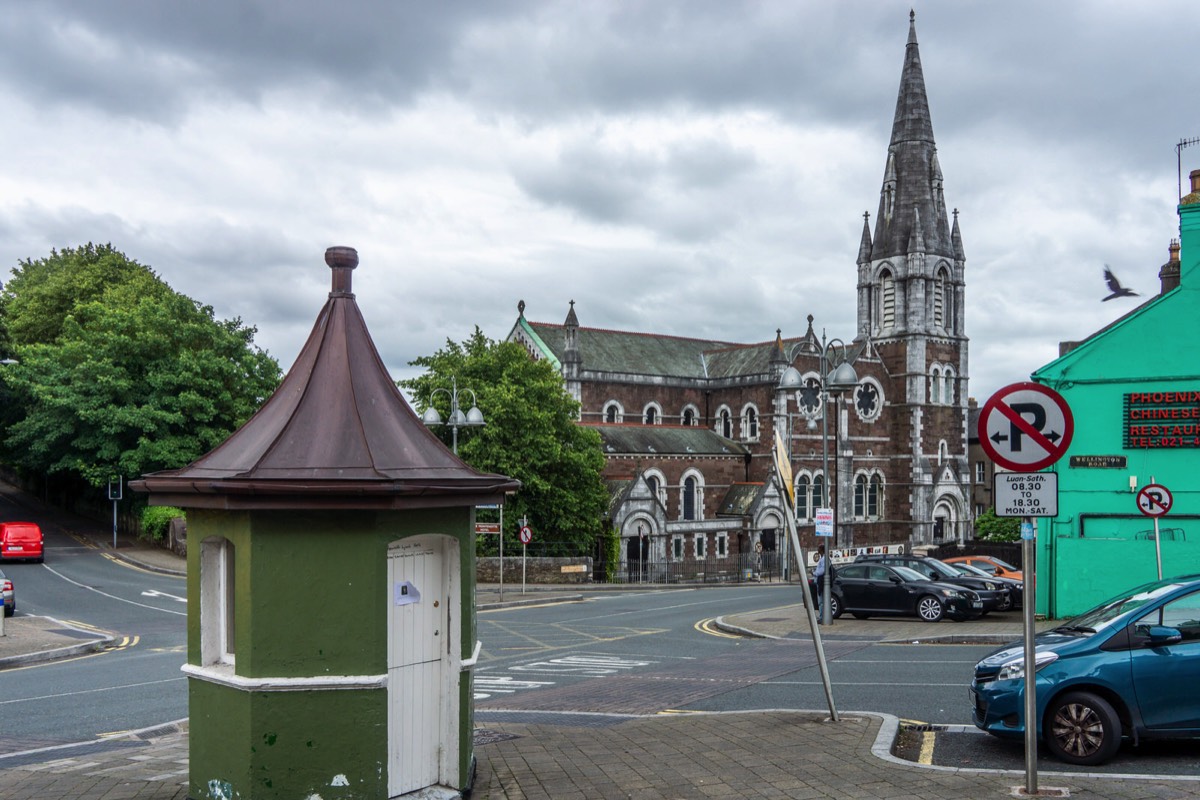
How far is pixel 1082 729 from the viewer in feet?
29.2

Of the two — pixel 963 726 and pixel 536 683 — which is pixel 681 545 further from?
pixel 963 726

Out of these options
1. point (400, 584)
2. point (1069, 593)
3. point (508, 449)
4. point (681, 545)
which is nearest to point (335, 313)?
point (400, 584)

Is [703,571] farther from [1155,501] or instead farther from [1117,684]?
[1117,684]

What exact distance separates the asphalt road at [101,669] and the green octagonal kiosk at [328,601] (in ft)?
16.5

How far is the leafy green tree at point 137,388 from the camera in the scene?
42.7m

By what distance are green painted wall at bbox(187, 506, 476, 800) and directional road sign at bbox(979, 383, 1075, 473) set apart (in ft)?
14.3

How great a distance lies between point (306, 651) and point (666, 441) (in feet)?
173

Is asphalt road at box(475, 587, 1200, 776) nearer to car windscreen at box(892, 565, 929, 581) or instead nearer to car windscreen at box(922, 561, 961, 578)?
car windscreen at box(892, 565, 929, 581)

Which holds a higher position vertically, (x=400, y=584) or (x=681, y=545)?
(x=400, y=584)

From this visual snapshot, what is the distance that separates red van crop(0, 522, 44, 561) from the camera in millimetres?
37906

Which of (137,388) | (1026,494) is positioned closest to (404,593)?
(1026,494)

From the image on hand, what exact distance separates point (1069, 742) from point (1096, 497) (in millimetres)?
14740

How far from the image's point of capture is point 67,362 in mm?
45844

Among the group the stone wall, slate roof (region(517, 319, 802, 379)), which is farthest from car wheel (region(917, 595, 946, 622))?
slate roof (region(517, 319, 802, 379))
